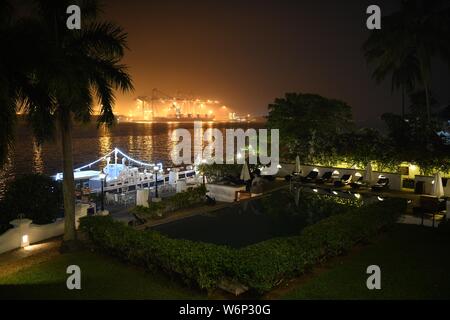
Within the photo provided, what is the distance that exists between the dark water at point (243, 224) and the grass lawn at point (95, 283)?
2.67 meters

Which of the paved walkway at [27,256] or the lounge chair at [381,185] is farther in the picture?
the lounge chair at [381,185]

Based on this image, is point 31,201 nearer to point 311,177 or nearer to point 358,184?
point 311,177

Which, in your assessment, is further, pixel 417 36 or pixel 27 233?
pixel 417 36

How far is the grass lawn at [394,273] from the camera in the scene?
6.71 meters

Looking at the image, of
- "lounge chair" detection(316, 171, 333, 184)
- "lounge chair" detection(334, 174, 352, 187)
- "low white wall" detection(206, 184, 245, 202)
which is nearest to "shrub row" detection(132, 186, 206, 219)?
"low white wall" detection(206, 184, 245, 202)

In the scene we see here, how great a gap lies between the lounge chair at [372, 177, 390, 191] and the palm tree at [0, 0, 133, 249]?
38.4 feet

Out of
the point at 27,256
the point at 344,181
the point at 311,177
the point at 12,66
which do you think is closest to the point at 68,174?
the point at 27,256

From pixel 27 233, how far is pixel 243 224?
5933mm

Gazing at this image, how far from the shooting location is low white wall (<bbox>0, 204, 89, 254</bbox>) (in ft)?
31.8

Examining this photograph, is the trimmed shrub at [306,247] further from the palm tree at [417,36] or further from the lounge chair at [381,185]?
the palm tree at [417,36]

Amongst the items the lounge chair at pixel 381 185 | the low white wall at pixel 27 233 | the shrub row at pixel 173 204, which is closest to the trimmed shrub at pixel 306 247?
the shrub row at pixel 173 204

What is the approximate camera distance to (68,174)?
30.5 feet

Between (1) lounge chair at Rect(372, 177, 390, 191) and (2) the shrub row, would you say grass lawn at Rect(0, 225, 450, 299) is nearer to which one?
(2) the shrub row
